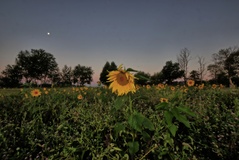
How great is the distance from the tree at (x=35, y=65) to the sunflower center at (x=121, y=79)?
227 ft

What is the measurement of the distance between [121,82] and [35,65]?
70.1 meters

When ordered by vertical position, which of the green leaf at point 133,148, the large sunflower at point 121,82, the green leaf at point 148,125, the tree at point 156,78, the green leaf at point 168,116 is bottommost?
the green leaf at point 133,148

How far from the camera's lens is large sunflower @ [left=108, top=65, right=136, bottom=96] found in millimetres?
1681

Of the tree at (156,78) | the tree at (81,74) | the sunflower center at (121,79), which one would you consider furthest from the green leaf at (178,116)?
the tree at (81,74)

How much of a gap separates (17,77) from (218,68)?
64.6 meters

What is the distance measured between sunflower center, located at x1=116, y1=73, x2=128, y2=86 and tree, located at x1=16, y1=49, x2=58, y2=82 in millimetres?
69148

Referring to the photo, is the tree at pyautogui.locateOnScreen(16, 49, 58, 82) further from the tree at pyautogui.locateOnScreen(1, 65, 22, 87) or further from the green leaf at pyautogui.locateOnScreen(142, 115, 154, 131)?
the green leaf at pyautogui.locateOnScreen(142, 115, 154, 131)

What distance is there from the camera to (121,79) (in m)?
1.79

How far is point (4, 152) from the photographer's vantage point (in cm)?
170

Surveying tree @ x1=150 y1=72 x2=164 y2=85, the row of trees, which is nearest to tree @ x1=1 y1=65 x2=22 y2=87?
the row of trees

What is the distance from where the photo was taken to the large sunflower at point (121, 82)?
1681 millimetres

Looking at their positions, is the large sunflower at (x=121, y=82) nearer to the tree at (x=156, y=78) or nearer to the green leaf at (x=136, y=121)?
the green leaf at (x=136, y=121)

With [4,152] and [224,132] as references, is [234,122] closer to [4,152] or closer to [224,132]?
[224,132]

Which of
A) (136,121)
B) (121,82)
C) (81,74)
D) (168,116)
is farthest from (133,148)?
(81,74)
